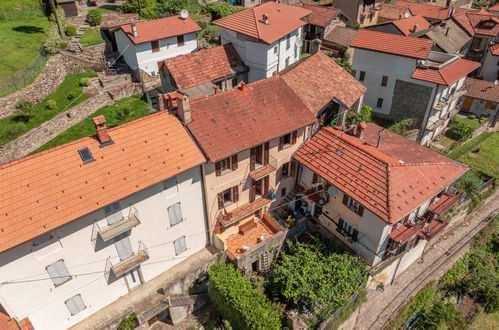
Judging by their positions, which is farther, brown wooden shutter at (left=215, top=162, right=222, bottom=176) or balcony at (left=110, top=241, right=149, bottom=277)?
brown wooden shutter at (left=215, top=162, right=222, bottom=176)

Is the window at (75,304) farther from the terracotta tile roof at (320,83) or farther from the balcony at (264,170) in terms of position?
the terracotta tile roof at (320,83)

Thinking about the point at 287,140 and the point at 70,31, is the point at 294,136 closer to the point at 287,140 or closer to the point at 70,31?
the point at 287,140

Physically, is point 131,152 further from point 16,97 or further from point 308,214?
point 16,97

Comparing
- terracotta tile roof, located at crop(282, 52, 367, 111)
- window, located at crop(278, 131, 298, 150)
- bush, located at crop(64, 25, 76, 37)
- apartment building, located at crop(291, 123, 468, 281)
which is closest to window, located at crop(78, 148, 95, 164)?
window, located at crop(278, 131, 298, 150)

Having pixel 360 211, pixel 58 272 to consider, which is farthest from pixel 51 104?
pixel 360 211

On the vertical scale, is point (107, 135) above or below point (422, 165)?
above

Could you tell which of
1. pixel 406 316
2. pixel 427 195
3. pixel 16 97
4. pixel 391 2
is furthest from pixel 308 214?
pixel 391 2

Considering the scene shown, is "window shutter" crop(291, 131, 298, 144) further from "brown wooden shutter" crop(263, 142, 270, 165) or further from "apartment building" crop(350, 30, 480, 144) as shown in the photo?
"apartment building" crop(350, 30, 480, 144)
